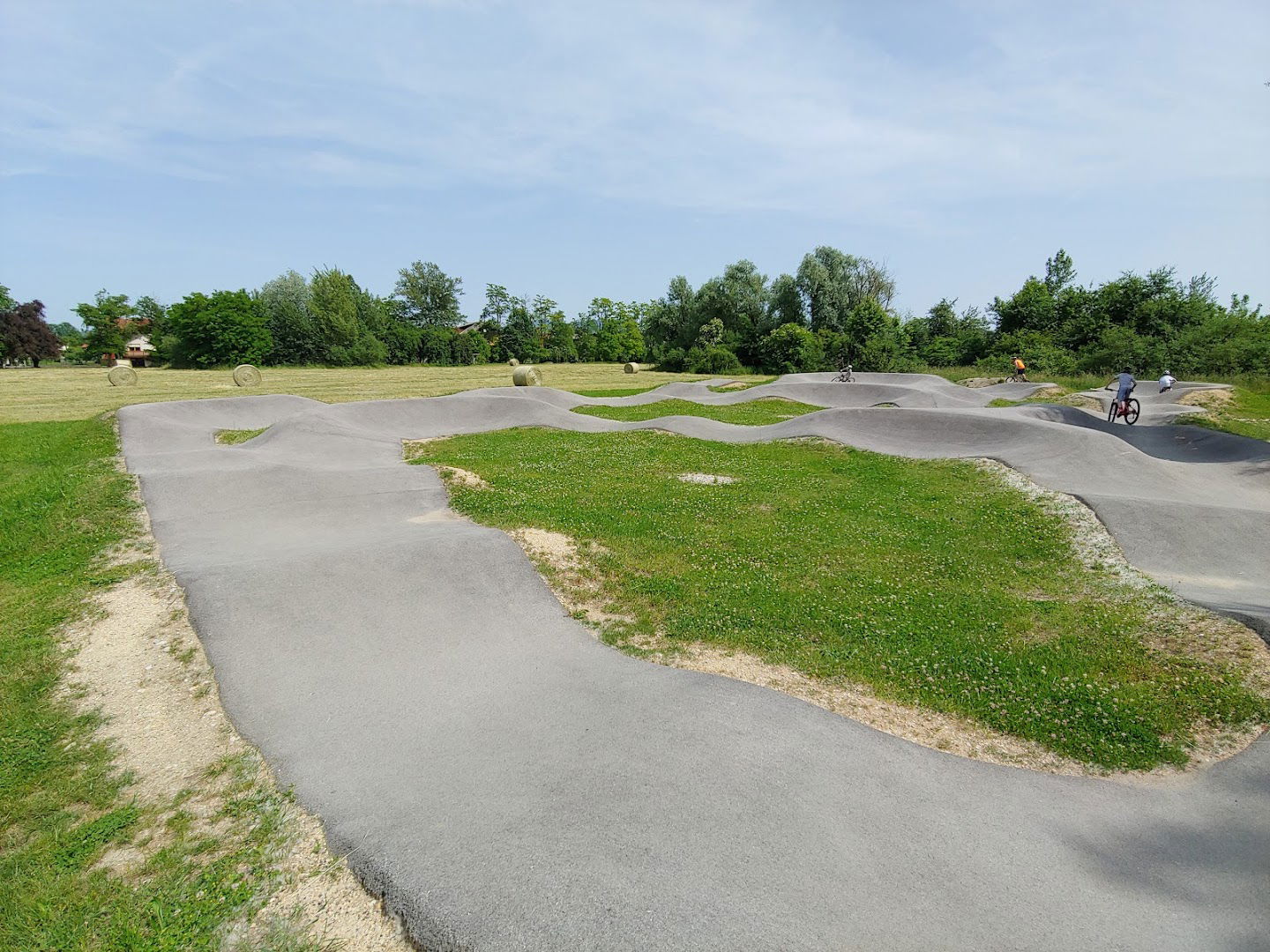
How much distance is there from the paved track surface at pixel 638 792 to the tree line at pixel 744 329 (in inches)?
1555

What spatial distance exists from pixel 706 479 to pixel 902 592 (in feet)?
24.2

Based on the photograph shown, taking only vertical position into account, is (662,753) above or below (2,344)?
below

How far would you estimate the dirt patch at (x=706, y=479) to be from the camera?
15.4 metres

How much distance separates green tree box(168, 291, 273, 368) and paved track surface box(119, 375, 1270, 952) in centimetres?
6141

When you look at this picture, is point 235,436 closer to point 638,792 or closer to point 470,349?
point 638,792

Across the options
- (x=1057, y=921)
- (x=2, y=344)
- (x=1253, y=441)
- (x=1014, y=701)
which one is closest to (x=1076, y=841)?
(x=1057, y=921)

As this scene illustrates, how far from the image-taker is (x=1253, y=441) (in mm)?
17641

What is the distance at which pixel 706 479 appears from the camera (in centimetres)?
1589

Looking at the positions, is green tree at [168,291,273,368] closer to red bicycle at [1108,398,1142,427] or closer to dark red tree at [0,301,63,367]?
dark red tree at [0,301,63,367]

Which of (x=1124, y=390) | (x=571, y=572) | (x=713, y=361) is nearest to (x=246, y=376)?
(x=713, y=361)

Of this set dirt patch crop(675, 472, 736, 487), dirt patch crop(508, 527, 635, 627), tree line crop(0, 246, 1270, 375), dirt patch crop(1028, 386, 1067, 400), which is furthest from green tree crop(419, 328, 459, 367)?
dirt patch crop(508, 527, 635, 627)

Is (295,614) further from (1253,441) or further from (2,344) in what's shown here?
(2,344)

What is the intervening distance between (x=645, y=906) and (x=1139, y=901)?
3.12 metres

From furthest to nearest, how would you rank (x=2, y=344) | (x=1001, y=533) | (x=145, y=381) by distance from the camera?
(x=2, y=344) < (x=145, y=381) < (x=1001, y=533)
